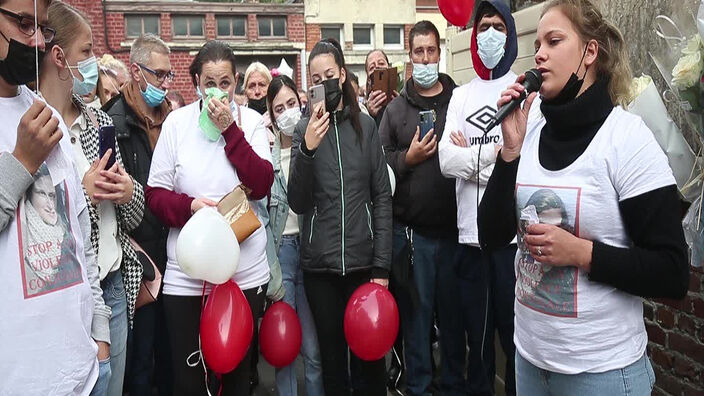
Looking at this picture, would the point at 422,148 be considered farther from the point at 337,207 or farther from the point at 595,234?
the point at 595,234

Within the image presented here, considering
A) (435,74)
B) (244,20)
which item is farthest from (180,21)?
(435,74)

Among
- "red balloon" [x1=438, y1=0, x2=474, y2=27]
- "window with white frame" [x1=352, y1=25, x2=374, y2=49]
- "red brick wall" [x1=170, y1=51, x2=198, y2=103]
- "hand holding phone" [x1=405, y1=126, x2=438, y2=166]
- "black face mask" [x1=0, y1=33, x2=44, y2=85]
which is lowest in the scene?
"hand holding phone" [x1=405, y1=126, x2=438, y2=166]

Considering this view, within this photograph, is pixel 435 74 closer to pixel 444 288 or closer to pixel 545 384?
pixel 444 288

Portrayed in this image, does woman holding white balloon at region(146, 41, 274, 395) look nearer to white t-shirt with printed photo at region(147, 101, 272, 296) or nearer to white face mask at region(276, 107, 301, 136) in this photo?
white t-shirt with printed photo at region(147, 101, 272, 296)

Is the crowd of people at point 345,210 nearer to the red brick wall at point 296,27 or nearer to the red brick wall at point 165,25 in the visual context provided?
the red brick wall at point 165,25

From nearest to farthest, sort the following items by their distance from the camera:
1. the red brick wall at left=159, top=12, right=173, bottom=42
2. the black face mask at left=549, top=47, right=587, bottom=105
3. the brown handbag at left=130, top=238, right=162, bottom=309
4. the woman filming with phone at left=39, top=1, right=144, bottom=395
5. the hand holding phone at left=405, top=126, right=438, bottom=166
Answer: the black face mask at left=549, top=47, right=587, bottom=105 → the woman filming with phone at left=39, top=1, right=144, bottom=395 → the brown handbag at left=130, top=238, right=162, bottom=309 → the hand holding phone at left=405, top=126, right=438, bottom=166 → the red brick wall at left=159, top=12, right=173, bottom=42

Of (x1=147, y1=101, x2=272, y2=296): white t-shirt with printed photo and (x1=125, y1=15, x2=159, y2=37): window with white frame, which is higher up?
(x1=125, y1=15, x2=159, y2=37): window with white frame

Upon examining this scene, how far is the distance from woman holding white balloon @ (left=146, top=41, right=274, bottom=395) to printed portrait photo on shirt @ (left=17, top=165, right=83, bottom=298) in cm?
105

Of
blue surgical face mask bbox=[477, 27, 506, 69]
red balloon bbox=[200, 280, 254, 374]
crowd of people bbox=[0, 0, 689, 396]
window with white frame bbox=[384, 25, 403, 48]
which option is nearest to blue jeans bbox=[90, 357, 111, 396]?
crowd of people bbox=[0, 0, 689, 396]

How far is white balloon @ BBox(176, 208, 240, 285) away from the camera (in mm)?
2508

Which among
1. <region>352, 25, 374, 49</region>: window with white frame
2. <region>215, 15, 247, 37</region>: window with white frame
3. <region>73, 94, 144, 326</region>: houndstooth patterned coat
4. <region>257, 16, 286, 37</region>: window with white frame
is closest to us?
<region>73, 94, 144, 326</region>: houndstooth patterned coat

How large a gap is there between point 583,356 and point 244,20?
18019 mm

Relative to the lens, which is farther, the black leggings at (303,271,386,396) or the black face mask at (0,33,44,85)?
the black leggings at (303,271,386,396)

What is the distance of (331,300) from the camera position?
3.15 meters
